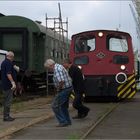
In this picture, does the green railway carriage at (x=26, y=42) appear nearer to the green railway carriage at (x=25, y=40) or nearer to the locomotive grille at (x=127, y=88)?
the green railway carriage at (x=25, y=40)

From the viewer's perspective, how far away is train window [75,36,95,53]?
22.9m

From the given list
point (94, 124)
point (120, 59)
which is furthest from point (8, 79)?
point (120, 59)

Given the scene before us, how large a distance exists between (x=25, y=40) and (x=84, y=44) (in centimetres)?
543

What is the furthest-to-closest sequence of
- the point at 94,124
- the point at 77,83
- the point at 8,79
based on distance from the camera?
1. the point at 77,83
2. the point at 8,79
3. the point at 94,124

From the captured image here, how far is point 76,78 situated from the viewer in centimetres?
1480

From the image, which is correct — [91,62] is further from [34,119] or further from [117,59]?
[34,119]

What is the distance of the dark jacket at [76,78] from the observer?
575 inches

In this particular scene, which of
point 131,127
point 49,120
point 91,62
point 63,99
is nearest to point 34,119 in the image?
point 49,120

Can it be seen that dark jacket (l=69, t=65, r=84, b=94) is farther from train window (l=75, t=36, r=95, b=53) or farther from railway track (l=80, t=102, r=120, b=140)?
train window (l=75, t=36, r=95, b=53)

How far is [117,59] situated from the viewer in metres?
22.6

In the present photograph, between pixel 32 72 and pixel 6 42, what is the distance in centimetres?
201

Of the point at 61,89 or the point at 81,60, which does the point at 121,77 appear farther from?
the point at 61,89

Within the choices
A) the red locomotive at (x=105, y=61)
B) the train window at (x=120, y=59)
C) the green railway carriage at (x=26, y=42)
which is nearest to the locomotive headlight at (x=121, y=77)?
the red locomotive at (x=105, y=61)

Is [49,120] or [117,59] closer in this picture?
[49,120]
